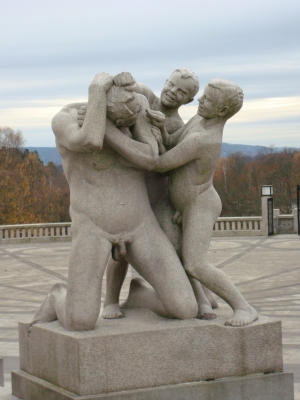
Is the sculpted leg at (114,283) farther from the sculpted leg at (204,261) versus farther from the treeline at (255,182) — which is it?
the treeline at (255,182)

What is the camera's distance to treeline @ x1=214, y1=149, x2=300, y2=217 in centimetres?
5934

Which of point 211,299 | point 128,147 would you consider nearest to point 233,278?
point 211,299

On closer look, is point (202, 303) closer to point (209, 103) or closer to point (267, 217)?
point (209, 103)

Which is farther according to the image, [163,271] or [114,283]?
[114,283]

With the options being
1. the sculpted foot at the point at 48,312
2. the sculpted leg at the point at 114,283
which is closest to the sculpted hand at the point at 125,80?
the sculpted leg at the point at 114,283

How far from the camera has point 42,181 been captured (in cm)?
6322

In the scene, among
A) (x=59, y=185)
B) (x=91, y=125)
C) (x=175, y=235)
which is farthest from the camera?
(x=59, y=185)

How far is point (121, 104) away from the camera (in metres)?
6.59

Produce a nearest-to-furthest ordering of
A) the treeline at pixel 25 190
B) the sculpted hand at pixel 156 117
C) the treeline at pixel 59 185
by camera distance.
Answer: the sculpted hand at pixel 156 117 → the treeline at pixel 25 190 → the treeline at pixel 59 185

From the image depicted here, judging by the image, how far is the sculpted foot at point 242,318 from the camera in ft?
22.3

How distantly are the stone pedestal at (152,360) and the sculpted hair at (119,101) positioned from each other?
69.9 inches

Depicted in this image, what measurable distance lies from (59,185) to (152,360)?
211 ft

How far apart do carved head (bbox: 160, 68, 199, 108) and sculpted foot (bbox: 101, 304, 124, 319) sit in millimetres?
1868

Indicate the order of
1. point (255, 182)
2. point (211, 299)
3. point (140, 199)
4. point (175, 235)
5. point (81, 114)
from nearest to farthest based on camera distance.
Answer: point (81, 114)
point (140, 199)
point (175, 235)
point (211, 299)
point (255, 182)
